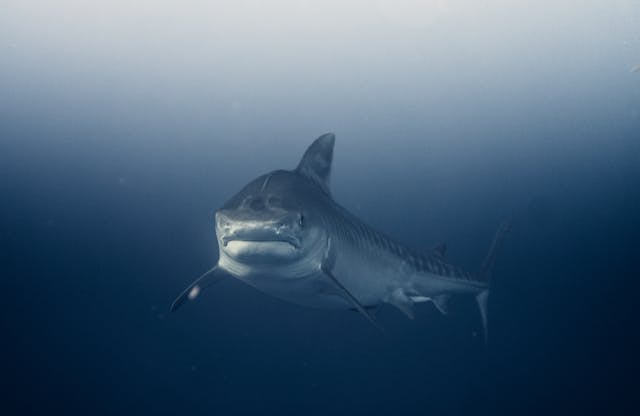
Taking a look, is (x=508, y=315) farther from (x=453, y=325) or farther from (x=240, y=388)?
(x=240, y=388)

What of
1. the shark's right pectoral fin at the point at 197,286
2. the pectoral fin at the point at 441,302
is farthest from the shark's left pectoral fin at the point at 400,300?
the shark's right pectoral fin at the point at 197,286

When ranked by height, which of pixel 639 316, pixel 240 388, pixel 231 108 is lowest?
pixel 639 316

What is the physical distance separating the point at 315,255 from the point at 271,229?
31.1 inches

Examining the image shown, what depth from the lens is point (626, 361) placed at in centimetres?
1877

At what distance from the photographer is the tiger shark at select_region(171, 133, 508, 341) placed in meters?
3.21

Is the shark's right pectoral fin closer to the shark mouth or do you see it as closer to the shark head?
the shark head

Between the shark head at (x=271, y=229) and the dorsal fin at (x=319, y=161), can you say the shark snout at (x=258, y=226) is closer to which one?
the shark head at (x=271, y=229)

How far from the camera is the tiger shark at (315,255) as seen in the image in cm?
321

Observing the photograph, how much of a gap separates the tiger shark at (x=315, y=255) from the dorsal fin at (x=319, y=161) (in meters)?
0.01

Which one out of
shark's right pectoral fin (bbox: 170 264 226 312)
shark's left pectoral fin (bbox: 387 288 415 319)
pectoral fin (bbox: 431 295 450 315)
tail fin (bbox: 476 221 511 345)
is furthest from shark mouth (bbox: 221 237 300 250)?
tail fin (bbox: 476 221 511 345)

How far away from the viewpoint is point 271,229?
122 inches

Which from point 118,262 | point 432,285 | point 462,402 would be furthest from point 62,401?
point 432,285

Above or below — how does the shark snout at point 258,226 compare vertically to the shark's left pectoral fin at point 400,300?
above

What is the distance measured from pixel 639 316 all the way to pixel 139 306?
1032 inches
